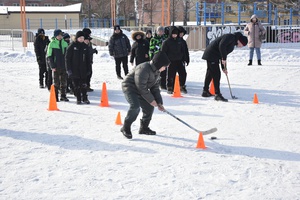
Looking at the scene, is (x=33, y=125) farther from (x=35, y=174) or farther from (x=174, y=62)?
(x=174, y=62)

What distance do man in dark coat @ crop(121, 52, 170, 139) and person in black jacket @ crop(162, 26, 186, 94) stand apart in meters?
3.98

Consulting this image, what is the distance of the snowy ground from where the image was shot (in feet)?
14.6

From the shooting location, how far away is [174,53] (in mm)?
10328

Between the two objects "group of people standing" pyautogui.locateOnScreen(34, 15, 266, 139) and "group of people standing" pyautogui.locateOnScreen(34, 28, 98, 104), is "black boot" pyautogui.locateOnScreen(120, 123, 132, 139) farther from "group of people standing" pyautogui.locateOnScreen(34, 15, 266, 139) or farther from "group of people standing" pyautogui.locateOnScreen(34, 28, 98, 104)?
"group of people standing" pyautogui.locateOnScreen(34, 28, 98, 104)

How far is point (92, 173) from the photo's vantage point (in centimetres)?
493

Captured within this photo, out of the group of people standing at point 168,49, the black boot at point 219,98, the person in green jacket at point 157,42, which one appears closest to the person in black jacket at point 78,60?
the group of people standing at point 168,49

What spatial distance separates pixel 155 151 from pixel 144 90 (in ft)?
3.00

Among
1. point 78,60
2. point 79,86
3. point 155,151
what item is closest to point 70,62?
point 78,60

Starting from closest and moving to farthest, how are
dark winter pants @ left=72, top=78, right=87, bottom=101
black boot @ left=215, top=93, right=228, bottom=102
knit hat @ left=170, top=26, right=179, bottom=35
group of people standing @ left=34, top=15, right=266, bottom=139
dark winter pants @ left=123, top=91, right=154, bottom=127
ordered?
1. group of people standing @ left=34, top=15, right=266, bottom=139
2. dark winter pants @ left=123, top=91, right=154, bottom=127
3. dark winter pants @ left=72, top=78, right=87, bottom=101
4. black boot @ left=215, top=93, right=228, bottom=102
5. knit hat @ left=170, top=26, right=179, bottom=35

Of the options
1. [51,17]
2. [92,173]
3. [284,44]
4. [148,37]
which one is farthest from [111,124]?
[51,17]

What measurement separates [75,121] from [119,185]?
347 centimetres

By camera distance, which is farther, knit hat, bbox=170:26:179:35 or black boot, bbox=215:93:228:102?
knit hat, bbox=170:26:179:35

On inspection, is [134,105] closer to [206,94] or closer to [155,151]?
[155,151]

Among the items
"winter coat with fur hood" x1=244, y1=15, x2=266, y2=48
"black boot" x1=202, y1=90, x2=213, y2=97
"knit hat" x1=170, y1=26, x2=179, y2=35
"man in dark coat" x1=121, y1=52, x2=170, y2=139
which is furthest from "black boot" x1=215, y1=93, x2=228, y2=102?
"winter coat with fur hood" x1=244, y1=15, x2=266, y2=48
